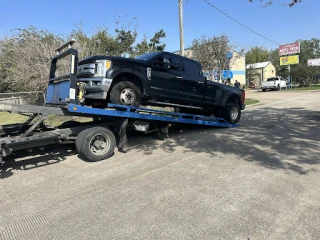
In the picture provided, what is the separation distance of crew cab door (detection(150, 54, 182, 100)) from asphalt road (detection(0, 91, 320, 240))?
1.56 m

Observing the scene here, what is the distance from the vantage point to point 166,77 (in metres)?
7.58

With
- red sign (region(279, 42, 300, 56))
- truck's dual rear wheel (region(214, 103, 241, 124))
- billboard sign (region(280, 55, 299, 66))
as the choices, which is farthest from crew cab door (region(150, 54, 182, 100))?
billboard sign (region(280, 55, 299, 66))

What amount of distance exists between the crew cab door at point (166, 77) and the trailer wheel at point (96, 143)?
1.84m

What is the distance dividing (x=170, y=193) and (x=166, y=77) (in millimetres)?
4079

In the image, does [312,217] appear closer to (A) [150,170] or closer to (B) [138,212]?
(B) [138,212]

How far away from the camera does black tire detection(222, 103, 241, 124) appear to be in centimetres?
1013

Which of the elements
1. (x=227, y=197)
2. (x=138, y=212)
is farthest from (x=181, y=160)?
(x=138, y=212)

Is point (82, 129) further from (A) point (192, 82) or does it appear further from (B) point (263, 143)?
(B) point (263, 143)

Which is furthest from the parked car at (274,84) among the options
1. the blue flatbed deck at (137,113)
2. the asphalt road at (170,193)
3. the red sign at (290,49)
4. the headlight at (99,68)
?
the headlight at (99,68)

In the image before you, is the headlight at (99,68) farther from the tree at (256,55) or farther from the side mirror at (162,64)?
the tree at (256,55)

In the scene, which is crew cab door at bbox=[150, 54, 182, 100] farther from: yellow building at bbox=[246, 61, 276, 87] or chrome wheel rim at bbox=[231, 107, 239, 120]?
yellow building at bbox=[246, 61, 276, 87]

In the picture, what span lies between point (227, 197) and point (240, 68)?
48074 mm

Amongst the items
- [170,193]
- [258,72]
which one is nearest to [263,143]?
[170,193]

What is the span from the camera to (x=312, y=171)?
4.88 metres
